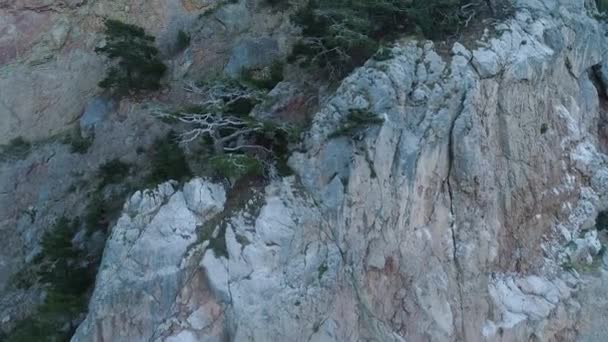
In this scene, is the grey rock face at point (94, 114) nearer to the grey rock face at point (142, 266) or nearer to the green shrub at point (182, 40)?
the green shrub at point (182, 40)

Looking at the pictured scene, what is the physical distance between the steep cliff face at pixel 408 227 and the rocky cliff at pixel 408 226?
1.4 inches

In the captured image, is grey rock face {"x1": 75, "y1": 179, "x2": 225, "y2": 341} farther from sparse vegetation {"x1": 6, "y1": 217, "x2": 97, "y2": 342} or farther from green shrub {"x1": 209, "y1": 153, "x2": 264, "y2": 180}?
sparse vegetation {"x1": 6, "y1": 217, "x2": 97, "y2": 342}

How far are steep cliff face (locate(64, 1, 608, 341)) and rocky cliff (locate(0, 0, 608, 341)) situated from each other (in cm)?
4

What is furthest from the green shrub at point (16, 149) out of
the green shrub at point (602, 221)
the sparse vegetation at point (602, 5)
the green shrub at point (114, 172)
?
the sparse vegetation at point (602, 5)

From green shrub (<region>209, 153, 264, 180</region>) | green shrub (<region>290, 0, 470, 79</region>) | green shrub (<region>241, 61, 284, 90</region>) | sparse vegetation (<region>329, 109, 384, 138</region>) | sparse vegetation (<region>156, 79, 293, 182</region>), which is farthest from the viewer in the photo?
green shrub (<region>241, 61, 284, 90</region>)

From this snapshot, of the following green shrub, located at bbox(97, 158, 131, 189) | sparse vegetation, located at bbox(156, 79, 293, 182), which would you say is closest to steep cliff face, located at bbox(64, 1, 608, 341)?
sparse vegetation, located at bbox(156, 79, 293, 182)

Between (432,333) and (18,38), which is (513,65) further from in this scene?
(18,38)

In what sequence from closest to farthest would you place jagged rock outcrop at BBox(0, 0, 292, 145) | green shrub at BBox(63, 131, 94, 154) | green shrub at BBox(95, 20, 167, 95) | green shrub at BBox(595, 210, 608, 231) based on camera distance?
green shrub at BBox(95, 20, 167, 95)
green shrub at BBox(63, 131, 94, 154)
green shrub at BBox(595, 210, 608, 231)
jagged rock outcrop at BBox(0, 0, 292, 145)

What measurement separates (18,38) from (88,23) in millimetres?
2402

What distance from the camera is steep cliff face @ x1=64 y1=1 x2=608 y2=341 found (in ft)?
41.3

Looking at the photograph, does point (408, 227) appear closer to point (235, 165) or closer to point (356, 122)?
point (356, 122)

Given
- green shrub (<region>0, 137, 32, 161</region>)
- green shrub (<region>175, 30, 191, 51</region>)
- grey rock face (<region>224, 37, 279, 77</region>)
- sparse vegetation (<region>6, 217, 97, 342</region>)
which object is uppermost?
grey rock face (<region>224, 37, 279, 77</region>)

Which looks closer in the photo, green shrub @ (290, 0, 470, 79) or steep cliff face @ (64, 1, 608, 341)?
steep cliff face @ (64, 1, 608, 341)

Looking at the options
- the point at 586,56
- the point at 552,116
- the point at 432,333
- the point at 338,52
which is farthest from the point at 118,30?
the point at 586,56
